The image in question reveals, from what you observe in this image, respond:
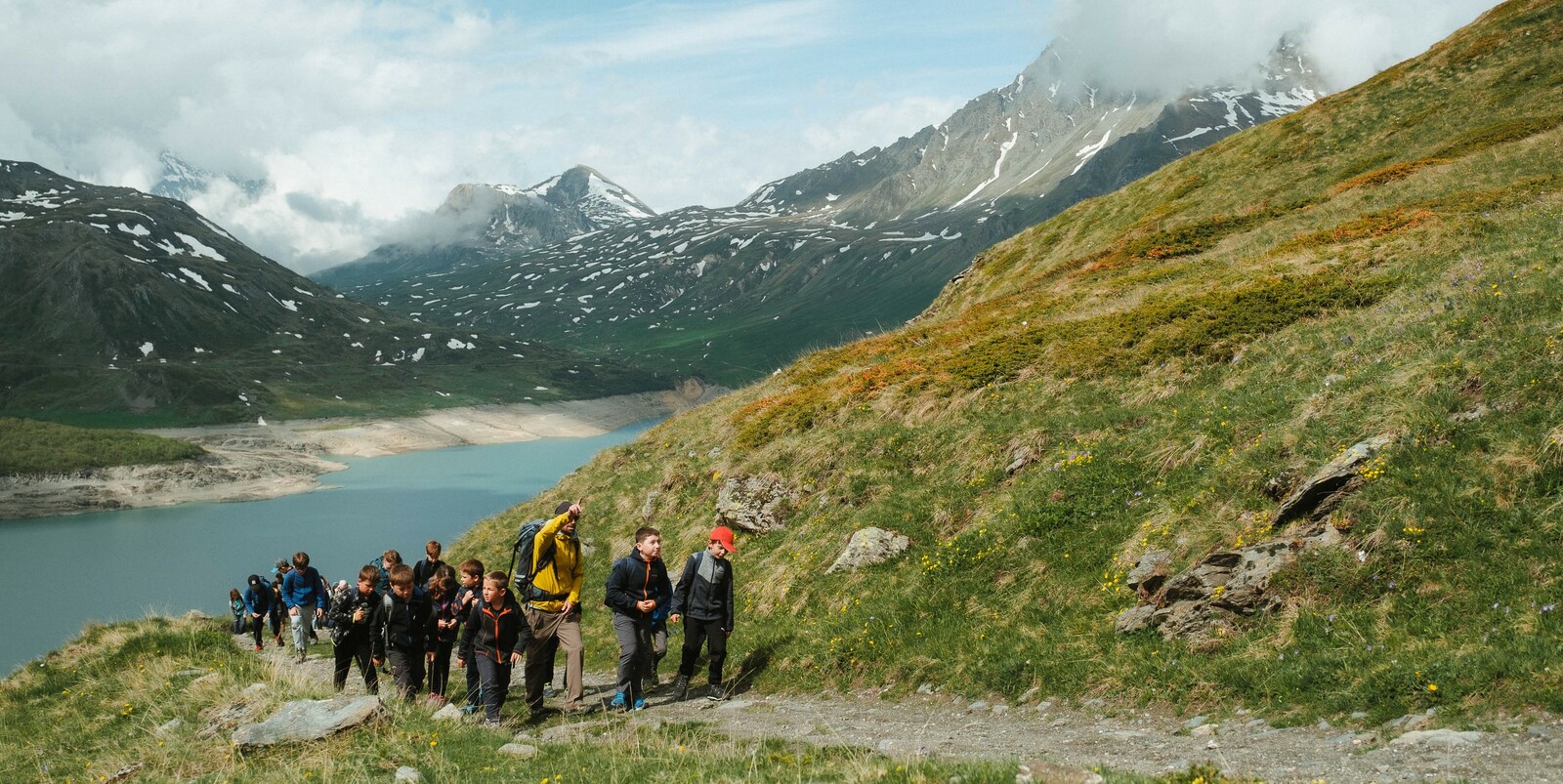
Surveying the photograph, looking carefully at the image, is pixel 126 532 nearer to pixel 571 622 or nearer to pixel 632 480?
pixel 632 480

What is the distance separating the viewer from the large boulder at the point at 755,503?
22312 mm

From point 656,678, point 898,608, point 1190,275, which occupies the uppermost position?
point 1190,275

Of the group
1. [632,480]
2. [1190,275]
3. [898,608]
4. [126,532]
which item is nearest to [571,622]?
[898,608]

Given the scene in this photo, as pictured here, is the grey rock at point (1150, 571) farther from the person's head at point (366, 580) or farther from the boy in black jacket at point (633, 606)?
the person's head at point (366, 580)

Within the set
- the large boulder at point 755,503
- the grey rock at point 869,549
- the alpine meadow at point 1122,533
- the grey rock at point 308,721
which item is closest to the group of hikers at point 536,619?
the alpine meadow at point 1122,533

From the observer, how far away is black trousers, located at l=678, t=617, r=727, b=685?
1457cm

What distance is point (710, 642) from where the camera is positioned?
1480 centimetres

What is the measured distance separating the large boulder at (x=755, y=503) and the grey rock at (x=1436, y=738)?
15.0 meters

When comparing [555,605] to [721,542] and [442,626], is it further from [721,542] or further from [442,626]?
[721,542]

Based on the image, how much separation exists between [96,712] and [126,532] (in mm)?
124934

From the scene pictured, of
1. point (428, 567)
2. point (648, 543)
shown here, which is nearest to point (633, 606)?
point (648, 543)

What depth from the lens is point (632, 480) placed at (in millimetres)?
30719

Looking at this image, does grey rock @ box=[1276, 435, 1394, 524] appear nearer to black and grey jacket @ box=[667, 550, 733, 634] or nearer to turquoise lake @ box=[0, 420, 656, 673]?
black and grey jacket @ box=[667, 550, 733, 634]

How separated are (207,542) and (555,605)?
115 metres
